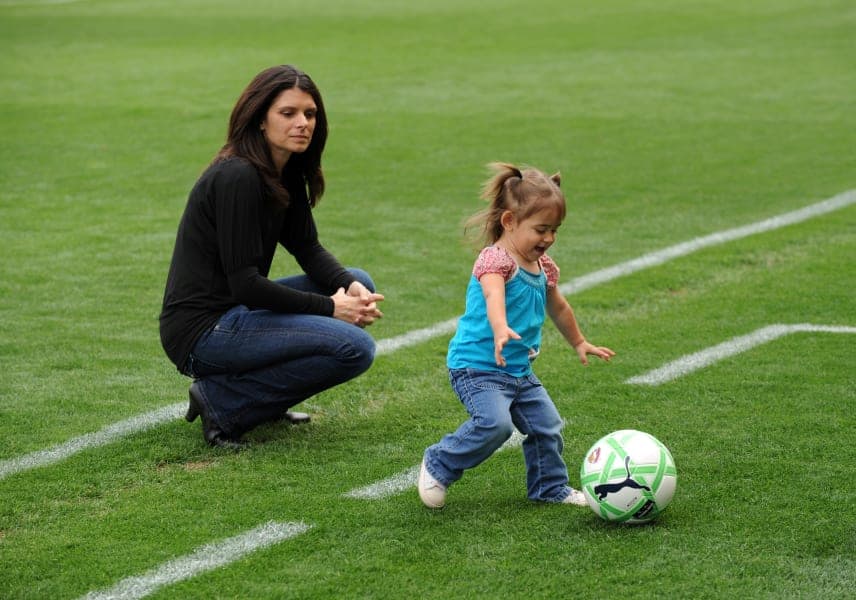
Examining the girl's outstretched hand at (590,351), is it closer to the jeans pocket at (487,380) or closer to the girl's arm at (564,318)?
the girl's arm at (564,318)

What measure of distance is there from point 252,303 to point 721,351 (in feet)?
9.04

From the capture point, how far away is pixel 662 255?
9828 millimetres

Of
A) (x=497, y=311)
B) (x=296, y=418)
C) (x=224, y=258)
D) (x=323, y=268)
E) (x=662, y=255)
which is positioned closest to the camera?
(x=497, y=311)

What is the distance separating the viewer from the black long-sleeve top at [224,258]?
5.77 m

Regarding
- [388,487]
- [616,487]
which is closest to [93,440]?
[388,487]

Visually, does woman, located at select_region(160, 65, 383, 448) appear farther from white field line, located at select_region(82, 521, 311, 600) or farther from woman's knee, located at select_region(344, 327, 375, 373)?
white field line, located at select_region(82, 521, 311, 600)

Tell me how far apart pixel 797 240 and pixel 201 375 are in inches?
219

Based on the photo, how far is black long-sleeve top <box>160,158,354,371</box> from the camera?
577 centimetres

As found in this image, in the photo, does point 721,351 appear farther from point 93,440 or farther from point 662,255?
point 93,440

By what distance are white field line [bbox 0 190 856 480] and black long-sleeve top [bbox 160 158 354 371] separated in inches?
18.9

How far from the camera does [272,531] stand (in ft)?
16.1

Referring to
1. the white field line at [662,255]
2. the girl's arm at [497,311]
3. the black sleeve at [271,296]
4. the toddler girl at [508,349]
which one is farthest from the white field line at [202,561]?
the white field line at [662,255]

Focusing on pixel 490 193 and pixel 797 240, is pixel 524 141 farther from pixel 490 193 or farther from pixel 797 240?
pixel 490 193

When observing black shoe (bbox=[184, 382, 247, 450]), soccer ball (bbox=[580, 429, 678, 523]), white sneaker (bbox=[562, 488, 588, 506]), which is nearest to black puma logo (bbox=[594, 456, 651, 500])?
soccer ball (bbox=[580, 429, 678, 523])
